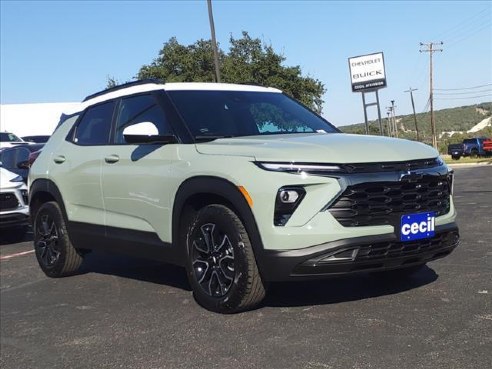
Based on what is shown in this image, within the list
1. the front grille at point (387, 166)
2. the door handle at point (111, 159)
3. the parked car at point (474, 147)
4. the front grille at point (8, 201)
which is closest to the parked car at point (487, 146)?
the parked car at point (474, 147)

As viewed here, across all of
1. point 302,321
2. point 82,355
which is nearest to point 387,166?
point 302,321

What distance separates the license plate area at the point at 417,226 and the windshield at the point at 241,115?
1.54 metres

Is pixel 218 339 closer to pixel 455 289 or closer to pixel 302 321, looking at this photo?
pixel 302 321

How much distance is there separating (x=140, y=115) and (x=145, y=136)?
69 cm

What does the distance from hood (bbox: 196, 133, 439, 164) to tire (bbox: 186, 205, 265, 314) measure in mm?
475

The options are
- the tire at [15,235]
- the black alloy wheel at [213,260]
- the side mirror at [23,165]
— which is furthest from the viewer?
the side mirror at [23,165]

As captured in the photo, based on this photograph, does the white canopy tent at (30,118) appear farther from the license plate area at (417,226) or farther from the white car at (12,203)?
the license plate area at (417,226)

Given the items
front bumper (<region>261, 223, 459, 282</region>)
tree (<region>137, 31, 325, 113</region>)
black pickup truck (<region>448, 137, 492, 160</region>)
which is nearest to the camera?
front bumper (<region>261, 223, 459, 282</region>)

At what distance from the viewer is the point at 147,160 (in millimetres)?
5023

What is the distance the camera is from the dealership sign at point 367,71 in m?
37.4

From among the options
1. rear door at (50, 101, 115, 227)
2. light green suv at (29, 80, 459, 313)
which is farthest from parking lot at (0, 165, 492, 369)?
rear door at (50, 101, 115, 227)

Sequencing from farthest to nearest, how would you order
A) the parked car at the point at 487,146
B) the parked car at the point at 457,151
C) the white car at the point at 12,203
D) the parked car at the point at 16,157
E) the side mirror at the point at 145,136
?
the parked car at the point at 457,151, the parked car at the point at 487,146, the parked car at the point at 16,157, the white car at the point at 12,203, the side mirror at the point at 145,136

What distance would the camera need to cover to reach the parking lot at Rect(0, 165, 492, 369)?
11.7 feet

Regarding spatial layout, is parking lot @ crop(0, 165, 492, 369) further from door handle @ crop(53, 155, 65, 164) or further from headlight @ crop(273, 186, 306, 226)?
door handle @ crop(53, 155, 65, 164)
